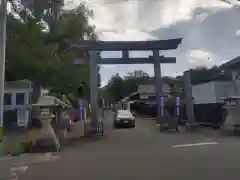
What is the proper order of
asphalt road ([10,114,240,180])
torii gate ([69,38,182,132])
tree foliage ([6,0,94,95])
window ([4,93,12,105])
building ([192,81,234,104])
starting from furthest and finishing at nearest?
building ([192,81,234,104]) < window ([4,93,12,105]) < tree foliage ([6,0,94,95]) < torii gate ([69,38,182,132]) < asphalt road ([10,114,240,180])

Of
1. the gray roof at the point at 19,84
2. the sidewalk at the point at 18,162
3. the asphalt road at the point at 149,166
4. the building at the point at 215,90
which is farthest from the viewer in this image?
the building at the point at 215,90

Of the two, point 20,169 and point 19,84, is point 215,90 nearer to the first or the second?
point 19,84

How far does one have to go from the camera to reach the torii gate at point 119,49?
2272 cm

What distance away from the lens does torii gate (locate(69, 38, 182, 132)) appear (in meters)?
22.7

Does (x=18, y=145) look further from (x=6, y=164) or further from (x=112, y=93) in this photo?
(x=112, y=93)

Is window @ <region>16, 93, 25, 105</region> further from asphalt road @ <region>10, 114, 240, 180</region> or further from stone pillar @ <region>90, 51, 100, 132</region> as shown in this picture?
asphalt road @ <region>10, 114, 240, 180</region>

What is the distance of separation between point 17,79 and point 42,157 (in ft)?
49.8

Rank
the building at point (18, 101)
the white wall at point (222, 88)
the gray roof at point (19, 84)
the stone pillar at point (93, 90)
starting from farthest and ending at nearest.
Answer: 1. the white wall at point (222, 88)
2. the gray roof at point (19, 84)
3. the building at point (18, 101)
4. the stone pillar at point (93, 90)

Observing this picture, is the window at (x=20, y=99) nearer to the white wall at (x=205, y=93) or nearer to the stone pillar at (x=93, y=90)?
the stone pillar at (x=93, y=90)

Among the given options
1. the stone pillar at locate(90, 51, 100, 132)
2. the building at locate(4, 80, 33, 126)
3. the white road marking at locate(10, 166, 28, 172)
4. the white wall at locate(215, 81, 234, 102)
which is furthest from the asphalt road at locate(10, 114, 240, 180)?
the white wall at locate(215, 81, 234, 102)

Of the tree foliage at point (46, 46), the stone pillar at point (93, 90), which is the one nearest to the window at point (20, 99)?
the tree foliage at point (46, 46)

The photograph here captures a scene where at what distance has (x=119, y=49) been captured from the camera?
23797 mm

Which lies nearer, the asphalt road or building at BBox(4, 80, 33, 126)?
the asphalt road

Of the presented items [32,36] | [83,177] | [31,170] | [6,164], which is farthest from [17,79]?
[83,177]
